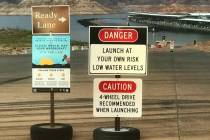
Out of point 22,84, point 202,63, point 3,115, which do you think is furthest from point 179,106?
point 202,63

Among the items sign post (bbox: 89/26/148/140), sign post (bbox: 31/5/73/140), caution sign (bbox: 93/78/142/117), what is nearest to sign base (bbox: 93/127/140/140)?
sign post (bbox: 89/26/148/140)

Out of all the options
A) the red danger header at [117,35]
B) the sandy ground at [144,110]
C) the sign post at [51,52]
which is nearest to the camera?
the red danger header at [117,35]

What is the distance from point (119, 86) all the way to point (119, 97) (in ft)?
0.52

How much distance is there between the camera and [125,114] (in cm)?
867

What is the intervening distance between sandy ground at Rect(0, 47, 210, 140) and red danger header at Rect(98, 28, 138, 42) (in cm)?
176

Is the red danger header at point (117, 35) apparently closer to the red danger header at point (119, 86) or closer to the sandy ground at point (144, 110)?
the red danger header at point (119, 86)

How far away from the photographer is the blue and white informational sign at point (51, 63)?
8.69m

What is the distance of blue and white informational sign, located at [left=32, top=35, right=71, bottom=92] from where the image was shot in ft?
28.5

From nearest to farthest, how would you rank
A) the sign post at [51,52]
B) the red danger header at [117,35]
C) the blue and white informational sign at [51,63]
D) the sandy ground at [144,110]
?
the red danger header at [117,35]
the sign post at [51,52]
the blue and white informational sign at [51,63]
the sandy ground at [144,110]

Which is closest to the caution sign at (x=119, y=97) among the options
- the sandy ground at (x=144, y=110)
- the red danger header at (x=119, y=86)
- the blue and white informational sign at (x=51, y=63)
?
the red danger header at (x=119, y=86)

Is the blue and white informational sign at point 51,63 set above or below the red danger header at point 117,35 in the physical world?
below

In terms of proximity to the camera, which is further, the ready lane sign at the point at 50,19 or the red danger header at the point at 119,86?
the red danger header at the point at 119,86

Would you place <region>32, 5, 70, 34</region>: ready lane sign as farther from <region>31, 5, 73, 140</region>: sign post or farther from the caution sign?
the caution sign

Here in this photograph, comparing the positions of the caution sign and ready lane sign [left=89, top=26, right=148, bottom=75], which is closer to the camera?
ready lane sign [left=89, top=26, right=148, bottom=75]
